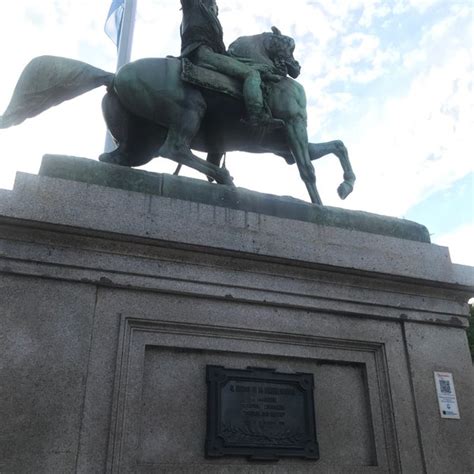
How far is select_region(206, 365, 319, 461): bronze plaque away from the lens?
4.78m

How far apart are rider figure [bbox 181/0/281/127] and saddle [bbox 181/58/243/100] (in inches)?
3.3

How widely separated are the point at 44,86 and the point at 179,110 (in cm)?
143

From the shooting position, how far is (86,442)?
4387 millimetres

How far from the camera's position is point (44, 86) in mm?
6219

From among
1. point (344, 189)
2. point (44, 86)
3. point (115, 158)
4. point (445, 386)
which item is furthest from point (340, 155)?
point (44, 86)

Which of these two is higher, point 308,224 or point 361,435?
point 308,224

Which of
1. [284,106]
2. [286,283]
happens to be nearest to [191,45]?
[284,106]

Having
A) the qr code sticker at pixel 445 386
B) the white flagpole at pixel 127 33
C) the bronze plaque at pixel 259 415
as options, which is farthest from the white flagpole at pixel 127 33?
the qr code sticker at pixel 445 386

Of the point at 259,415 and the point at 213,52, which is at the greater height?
the point at 213,52

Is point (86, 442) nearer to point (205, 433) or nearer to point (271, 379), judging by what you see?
point (205, 433)

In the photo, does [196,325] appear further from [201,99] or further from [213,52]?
[213,52]

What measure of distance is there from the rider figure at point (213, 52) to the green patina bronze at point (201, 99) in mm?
12

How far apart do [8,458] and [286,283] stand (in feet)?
9.03

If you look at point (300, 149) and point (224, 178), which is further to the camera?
point (300, 149)
